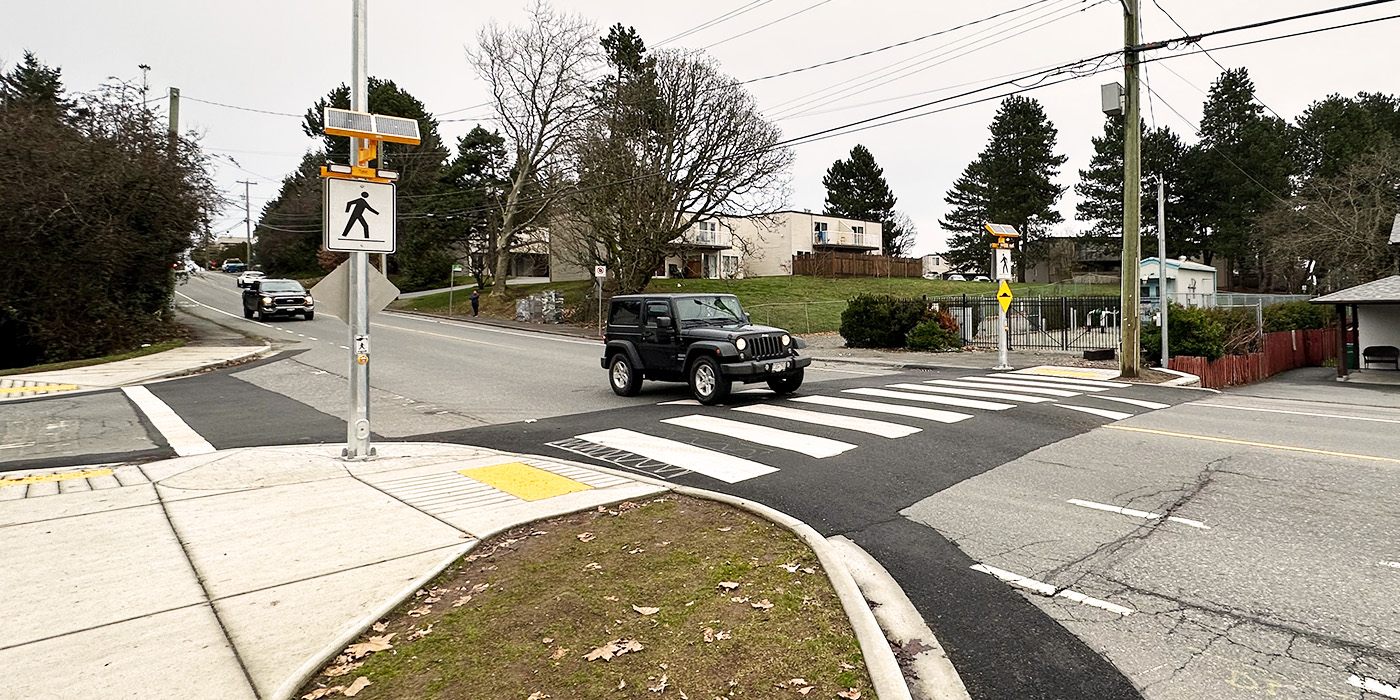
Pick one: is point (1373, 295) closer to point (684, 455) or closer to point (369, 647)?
point (684, 455)

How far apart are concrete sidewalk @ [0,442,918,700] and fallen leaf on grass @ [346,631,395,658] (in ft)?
0.21

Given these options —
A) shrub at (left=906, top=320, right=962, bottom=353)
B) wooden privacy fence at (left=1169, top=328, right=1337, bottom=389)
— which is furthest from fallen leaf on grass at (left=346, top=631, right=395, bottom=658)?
shrub at (left=906, top=320, right=962, bottom=353)

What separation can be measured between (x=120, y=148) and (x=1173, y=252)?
66.5 m

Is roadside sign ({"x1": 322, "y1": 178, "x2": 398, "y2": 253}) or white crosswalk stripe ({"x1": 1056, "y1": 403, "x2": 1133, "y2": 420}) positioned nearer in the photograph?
roadside sign ({"x1": 322, "y1": 178, "x2": 398, "y2": 253})

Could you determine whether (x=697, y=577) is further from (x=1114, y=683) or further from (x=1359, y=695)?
(x=1359, y=695)

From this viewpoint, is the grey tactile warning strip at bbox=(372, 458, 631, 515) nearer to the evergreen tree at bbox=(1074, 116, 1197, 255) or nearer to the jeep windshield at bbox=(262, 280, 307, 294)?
the jeep windshield at bbox=(262, 280, 307, 294)

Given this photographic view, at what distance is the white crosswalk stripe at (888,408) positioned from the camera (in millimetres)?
10570

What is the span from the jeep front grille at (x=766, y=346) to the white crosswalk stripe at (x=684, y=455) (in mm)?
2885

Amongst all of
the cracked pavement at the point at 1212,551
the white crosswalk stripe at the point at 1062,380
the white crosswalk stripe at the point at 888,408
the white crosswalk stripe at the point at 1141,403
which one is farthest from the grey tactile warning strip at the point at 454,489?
the white crosswalk stripe at the point at 1062,380

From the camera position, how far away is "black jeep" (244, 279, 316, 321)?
3319cm

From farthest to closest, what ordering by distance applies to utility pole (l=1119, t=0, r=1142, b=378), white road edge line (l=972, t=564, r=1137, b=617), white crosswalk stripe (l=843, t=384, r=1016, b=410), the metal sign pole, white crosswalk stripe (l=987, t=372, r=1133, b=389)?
utility pole (l=1119, t=0, r=1142, b=378)
white crosswalk stripe (l=987, t=372, r=1133, b=389)
white crosswalk stripe (l=843, t=384, r=1016, b=410)
the metal sign pole
white road edge line (l=972, t=564, r=1137, b=617)

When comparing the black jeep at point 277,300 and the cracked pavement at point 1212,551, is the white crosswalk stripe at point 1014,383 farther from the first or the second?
the black jeep at point 277,300

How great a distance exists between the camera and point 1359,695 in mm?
3465

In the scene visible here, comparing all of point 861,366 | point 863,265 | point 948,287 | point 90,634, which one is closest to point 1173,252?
point 948,287
